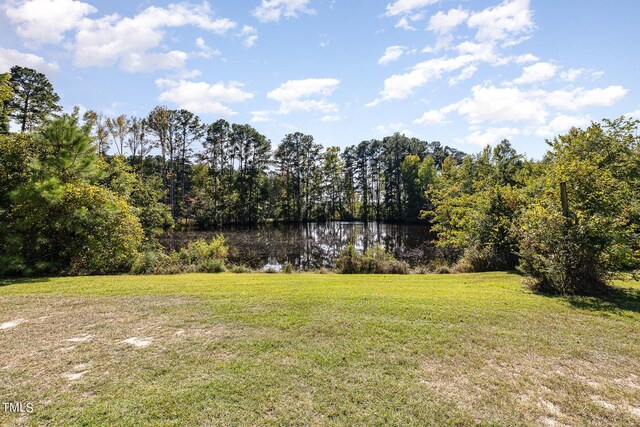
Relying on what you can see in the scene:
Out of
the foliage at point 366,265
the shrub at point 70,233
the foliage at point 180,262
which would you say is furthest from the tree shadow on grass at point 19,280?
the foliage at point 366,265

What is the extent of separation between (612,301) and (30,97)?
4022 cm

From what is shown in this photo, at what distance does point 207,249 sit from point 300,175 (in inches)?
1772

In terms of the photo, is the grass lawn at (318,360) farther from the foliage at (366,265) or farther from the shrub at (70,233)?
the foliage at (366,265)

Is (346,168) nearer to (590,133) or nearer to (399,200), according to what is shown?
(399,200)

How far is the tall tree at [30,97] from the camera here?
2647 centimetres

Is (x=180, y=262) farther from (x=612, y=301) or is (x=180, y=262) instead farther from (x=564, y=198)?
(x=612, y=301)

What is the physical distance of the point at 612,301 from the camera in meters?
7.57

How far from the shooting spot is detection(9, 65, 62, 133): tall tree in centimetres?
2647

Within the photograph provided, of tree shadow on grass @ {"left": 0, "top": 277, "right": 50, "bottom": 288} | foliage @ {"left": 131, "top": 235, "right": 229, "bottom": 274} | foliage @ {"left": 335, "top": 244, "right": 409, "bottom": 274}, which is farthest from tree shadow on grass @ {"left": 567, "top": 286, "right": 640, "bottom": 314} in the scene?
tree shadow on grass @ {"left": 0, "top": 277, "right": 50, "bottom": 288}

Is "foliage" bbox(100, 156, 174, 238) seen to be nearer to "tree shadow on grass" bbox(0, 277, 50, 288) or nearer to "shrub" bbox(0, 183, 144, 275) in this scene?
"shrub" bbox(0, 183, 144, 275)

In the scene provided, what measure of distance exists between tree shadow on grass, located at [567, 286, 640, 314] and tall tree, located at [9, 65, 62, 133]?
3629cm

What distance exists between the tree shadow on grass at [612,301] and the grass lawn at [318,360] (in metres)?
0.08

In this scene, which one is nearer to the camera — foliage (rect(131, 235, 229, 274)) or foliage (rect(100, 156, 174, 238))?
foliage (rect(131, 235, 229, 274))

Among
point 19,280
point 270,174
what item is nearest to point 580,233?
point 19,280
